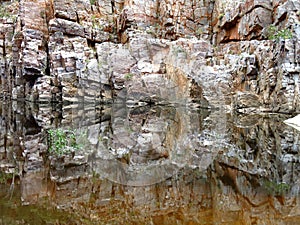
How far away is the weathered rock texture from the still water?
13704 mm

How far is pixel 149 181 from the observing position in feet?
21.2

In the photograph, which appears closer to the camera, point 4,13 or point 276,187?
point 276,187

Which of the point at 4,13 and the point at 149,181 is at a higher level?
the point at 4,13

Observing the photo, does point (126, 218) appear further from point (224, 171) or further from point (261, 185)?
point (224, 171)

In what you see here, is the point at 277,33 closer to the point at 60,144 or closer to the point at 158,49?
the point at 158,49

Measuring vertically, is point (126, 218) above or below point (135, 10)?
below

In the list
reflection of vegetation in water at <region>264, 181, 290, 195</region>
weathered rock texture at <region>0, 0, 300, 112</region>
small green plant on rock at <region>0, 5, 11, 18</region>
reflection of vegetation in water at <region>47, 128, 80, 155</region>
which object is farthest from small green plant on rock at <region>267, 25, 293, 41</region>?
small green plant on rock at <region>0, 5, 11, 18</region>

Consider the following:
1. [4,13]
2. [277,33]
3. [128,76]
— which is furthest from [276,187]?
[4,13]

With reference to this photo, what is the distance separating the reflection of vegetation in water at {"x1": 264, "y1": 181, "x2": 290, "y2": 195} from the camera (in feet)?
18.5

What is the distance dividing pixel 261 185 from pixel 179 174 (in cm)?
167

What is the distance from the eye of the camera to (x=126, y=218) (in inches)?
172

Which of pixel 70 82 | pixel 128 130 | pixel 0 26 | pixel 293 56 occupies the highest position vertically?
pixel 0 26

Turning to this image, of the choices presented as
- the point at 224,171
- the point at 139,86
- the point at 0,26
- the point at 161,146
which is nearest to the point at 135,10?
the point at 139,86

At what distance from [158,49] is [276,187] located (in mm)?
26277
